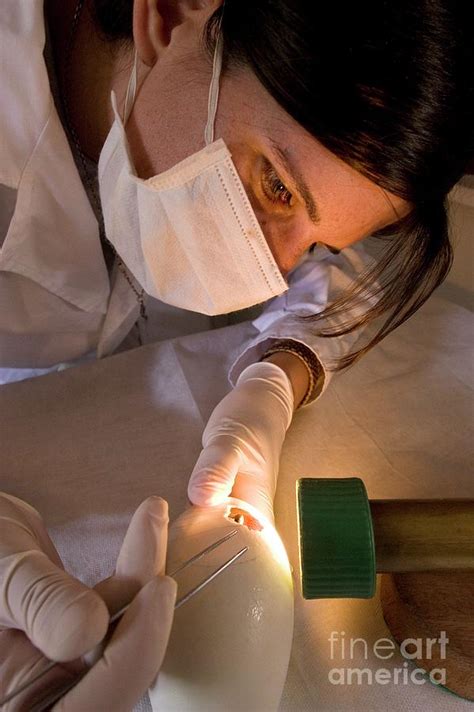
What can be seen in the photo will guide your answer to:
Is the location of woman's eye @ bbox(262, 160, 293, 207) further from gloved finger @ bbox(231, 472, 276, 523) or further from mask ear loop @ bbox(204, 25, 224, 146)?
gloved finger @ bbox(231, 472, 276, 523)

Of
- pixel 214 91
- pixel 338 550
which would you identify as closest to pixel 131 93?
pixel 214 91

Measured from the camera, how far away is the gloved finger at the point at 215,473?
28.4 inches

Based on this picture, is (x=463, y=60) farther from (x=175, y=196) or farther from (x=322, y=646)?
(x=322, y=646)

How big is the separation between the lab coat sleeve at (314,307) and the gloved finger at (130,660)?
56 centimetres

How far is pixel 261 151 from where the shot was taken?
676 mm

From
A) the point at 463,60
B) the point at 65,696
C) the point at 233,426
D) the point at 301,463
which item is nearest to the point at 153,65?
the point at 463,60

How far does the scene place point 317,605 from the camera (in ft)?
2.39

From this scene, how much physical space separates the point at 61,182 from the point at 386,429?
2.18ft

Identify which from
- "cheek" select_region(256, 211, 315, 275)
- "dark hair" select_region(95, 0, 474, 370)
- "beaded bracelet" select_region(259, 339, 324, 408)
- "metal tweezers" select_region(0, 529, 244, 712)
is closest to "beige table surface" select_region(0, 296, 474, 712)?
"beaded bracelet" select_region(259, 339, 324, 408)

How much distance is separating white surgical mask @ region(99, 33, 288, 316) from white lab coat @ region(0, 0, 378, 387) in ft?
0.39

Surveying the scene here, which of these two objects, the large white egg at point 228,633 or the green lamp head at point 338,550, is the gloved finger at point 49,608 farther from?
the green lamp head at point 338,550

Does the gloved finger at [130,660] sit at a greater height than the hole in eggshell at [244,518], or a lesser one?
greater

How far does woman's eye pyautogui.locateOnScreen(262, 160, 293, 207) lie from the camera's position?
0.70 meters

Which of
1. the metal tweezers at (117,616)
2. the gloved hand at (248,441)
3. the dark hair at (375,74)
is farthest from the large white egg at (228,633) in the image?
the dark hair at (375,74)
